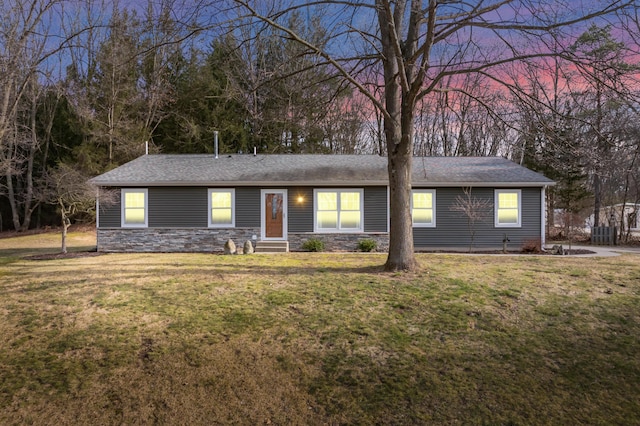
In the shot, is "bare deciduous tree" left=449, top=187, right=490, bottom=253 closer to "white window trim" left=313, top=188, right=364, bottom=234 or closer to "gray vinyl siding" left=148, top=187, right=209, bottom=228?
"white window trim" left=313, top=188, right=364, bottom=234

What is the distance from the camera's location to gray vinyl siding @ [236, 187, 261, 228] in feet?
50.2

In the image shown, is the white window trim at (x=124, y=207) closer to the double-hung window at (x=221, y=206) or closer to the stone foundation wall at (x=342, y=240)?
the double-hung window at (x=221, y=206)

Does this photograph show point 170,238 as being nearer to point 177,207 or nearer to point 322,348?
point 177,207

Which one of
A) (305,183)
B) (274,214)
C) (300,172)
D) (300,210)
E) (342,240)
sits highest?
(300,172)

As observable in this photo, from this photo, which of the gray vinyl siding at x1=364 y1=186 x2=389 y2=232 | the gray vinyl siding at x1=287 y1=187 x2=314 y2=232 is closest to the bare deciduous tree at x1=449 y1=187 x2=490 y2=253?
the gray vinyl siding at x1=364 y1=186 x2=389 y2=232

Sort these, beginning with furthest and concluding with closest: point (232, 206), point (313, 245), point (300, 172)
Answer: point (300, 172), point (232, 206), point (313, 245)

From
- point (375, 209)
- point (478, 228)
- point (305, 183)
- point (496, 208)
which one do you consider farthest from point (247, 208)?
point (496, 208)

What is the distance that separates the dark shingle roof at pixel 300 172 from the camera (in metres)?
15.1

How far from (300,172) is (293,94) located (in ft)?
22.6

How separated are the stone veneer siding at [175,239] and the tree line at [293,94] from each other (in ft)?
11.1

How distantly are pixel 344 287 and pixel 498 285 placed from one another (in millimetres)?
3078

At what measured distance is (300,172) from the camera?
16141 mm

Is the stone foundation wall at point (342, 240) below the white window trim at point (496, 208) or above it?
below

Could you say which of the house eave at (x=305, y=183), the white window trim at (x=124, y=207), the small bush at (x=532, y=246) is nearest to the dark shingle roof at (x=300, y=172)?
the house eave at (x=305, y=183)
